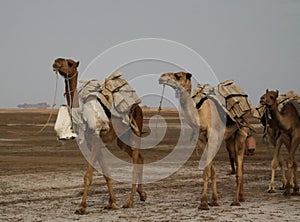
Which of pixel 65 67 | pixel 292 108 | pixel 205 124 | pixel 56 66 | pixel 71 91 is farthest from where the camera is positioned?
pixel 292 108

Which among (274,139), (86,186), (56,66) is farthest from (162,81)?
(274,139)

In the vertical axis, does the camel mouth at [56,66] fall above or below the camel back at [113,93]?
above

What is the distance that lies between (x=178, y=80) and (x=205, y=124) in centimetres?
118

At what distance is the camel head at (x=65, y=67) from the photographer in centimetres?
1081

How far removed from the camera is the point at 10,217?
421 inches

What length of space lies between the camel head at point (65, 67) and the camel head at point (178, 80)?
5.94 feet

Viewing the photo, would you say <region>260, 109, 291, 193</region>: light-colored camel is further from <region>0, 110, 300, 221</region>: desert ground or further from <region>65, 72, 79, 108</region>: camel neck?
<region>65, 72, 79, 108</region>: camel neck

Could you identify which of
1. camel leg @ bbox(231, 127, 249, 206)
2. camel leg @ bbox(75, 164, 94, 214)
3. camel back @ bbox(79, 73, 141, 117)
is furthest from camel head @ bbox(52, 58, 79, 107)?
camel leg @ bbox(231, 127, 249, 206)

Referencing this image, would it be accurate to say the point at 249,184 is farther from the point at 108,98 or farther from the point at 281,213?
the point at 108,98

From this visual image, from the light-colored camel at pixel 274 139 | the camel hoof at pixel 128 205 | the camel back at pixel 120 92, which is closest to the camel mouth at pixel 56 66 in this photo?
the camel back at pixel 120 92

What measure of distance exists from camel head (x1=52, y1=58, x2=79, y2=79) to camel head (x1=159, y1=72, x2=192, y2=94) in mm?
1812

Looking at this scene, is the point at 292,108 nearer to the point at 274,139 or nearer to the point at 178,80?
the point at 274,139

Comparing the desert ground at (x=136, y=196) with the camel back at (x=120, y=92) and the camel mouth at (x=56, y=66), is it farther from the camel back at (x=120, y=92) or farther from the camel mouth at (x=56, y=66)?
the camel mouth at (x=56, y=66)

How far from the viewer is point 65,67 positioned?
430 inches
